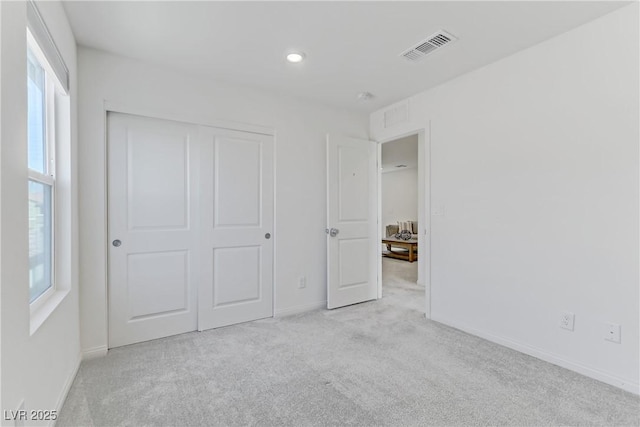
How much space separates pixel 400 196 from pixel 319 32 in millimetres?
7348

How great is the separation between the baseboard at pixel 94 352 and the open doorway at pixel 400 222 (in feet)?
9.85

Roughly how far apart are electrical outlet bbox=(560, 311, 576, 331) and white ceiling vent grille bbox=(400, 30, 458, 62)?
216 centimetres

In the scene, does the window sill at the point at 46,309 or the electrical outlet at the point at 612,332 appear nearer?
the window sill at the point at 46,309

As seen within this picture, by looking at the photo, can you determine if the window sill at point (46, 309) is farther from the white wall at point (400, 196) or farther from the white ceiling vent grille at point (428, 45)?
the white wall at point (400, 196)

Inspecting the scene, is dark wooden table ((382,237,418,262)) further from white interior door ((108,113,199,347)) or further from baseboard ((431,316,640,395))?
white interior door ((108,113,199,347))

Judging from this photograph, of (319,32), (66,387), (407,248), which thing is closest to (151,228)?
(66,387)

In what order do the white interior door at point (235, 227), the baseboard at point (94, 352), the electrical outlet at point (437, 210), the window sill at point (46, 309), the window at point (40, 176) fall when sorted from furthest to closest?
the electrical outlet at point (437, 210) < the white interior door at point (235, 227) < the baseboard at point (94, 352) < the window at point (40, 176) < the window sill at point (46, 309)

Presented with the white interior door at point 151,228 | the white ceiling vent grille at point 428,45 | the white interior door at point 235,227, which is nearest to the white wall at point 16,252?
the white interior door at point 151,228

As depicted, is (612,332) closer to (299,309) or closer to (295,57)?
(299,309)

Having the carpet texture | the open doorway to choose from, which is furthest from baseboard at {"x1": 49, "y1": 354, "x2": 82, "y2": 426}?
the open doorway

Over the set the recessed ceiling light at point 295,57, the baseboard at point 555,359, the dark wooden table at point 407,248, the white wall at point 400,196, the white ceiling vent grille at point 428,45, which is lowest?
the baseboard at point 555,359

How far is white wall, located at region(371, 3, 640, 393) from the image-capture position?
6.64ft

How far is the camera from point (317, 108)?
3660mm

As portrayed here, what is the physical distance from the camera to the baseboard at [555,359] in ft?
6.52
